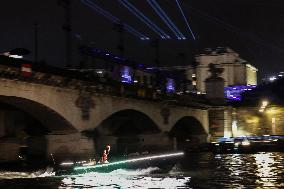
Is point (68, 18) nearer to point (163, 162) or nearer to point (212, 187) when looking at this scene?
point (163, 162)

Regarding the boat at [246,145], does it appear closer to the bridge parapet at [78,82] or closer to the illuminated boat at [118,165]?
the bridge parapet at [78,82]

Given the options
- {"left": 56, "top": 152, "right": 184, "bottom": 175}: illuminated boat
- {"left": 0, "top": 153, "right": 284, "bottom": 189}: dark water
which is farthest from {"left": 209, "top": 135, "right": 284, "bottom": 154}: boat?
{"left": 0, "top": 153, "right": 284, "bottom": 189}: dark water

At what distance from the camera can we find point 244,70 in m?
164

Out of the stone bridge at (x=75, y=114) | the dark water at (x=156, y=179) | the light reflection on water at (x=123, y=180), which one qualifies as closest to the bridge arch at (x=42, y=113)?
the stone bridge at (x=75, y=114)

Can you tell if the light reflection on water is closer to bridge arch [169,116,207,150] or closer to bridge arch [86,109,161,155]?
bridge arch [86,109,161,155]

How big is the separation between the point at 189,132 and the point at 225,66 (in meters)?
81.3

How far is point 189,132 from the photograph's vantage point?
83688 mm

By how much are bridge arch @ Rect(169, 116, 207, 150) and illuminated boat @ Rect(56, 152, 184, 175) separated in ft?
67.8

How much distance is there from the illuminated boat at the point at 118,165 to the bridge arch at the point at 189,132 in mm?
20651

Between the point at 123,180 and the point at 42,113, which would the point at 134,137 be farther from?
the point at 123,180

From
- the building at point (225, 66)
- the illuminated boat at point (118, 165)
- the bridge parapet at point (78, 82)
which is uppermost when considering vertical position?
the building at point (225, 66)

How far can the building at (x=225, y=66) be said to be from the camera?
161 meters

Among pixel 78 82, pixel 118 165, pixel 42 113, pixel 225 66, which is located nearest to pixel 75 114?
pixel 78 82

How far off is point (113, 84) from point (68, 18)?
8537 millimetres
